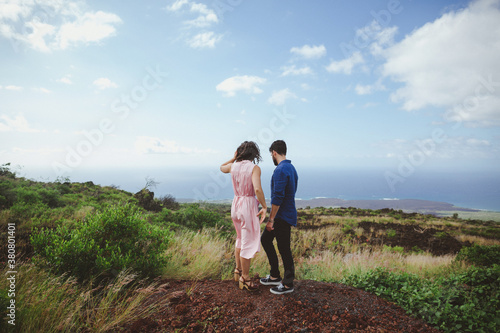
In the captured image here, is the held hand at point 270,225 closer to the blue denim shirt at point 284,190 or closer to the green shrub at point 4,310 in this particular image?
the blue denim shirt at point 284,190

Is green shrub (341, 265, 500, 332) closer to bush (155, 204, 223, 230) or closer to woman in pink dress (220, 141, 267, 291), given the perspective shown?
woman in pink dress (220, 141, 267, 291)

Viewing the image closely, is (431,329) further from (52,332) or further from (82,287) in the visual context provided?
(82,287)

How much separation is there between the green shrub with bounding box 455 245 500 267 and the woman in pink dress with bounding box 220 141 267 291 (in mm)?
6889

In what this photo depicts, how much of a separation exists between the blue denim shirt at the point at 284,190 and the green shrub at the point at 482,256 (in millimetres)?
6514

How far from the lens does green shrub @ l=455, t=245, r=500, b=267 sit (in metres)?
6.74

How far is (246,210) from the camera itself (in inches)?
153

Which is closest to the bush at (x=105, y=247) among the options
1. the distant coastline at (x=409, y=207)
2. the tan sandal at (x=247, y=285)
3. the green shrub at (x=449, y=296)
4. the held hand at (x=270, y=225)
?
the tan sandal at (x=247, y=285)

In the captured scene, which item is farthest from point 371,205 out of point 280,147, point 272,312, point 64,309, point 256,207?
point 64,309

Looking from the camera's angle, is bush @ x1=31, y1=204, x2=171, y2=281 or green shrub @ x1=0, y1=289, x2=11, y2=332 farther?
bush @ x1=31, y1=204, x2=171, y2=281

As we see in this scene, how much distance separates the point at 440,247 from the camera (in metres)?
12.0

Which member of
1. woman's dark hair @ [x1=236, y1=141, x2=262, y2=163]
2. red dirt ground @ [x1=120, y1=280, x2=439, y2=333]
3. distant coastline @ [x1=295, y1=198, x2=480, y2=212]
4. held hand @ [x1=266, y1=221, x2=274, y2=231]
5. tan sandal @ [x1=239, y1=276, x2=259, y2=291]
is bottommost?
distant coastline @ [x1=295, y1=198, x2=480, y2=212]

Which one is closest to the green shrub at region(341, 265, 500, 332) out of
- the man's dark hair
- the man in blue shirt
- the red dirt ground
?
the red dirt ground

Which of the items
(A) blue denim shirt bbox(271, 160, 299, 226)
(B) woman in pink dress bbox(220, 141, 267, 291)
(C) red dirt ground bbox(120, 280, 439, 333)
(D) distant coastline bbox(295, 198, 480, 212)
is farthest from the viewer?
(D) distant coastline bbox(295, 198, 480, 212)

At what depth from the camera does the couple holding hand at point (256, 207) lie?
3787 mm
